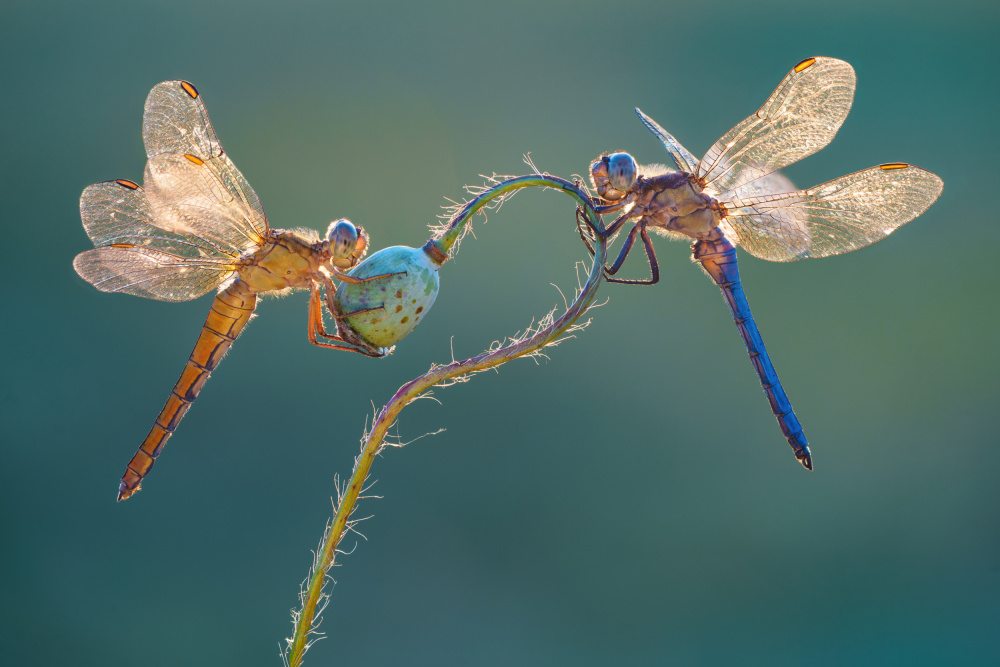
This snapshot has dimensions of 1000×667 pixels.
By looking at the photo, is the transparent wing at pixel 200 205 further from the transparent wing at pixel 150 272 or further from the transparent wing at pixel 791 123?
the transparent wing at pixel 791 123

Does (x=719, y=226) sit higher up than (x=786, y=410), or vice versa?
(x=719, y=226)

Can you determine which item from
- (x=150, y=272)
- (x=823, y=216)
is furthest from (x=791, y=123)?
(x=150, y=272)

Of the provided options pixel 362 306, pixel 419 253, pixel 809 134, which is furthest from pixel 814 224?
pixel 362 306

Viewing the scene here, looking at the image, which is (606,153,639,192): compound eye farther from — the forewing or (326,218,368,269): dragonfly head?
the forewing

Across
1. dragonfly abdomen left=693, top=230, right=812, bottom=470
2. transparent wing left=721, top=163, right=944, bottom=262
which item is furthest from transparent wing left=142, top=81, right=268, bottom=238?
transparent wing left=721, top=163, right=944, bottom=262

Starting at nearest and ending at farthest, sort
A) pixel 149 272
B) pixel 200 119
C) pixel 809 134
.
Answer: pixel 149 272 < pixel 200 119 < pixel 809 134

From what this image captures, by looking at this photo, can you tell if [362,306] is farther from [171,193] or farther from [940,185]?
[940,185]

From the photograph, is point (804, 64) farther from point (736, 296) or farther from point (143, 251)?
point (143, 251)
